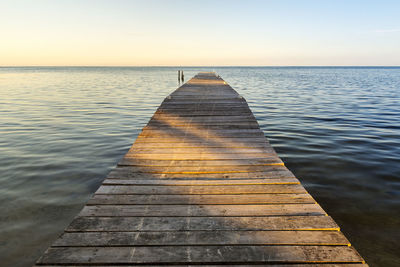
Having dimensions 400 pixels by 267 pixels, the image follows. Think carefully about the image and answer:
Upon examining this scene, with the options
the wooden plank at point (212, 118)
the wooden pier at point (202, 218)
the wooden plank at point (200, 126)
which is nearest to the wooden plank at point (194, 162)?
the wooden pier at point (202, 218)

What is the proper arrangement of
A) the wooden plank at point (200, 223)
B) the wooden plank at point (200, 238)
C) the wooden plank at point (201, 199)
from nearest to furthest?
the wooden plank at point (200, 238) → the wooden plank at point (200, 223) → the wooden plank at point (201, 199)

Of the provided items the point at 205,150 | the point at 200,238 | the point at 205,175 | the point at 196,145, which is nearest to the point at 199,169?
the point at 205,175

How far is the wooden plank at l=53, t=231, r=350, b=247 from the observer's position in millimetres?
2355

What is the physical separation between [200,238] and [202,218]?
13.9 inches

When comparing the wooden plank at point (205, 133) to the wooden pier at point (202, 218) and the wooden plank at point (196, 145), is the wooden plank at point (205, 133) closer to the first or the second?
the wooden plank at point (196, 145)

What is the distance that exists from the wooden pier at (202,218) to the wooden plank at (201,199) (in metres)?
0.01

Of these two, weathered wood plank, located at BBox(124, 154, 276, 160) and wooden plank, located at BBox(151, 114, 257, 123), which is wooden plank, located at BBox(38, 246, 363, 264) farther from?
wooden plank, located at BBox(151, 114, 257, 123)

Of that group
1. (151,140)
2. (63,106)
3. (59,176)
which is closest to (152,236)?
(151,140)

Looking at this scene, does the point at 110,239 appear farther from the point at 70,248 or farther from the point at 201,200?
the point at 201,200

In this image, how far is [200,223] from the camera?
2.68m

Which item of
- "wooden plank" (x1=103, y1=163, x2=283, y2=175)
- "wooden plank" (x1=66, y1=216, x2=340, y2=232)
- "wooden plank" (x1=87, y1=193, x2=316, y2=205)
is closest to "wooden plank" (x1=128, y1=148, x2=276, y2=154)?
"wooden plank" (x1=103, y1=163, x2=283, y2=175)

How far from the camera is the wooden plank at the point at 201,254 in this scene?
215 cm

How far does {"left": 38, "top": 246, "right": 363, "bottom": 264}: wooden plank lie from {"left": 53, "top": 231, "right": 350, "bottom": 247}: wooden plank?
0.05m

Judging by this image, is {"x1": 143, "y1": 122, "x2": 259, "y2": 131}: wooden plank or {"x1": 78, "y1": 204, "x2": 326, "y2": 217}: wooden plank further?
{"x1": 143, "y1": 122, "x2": 259, "y2": 131}: wooden plank
